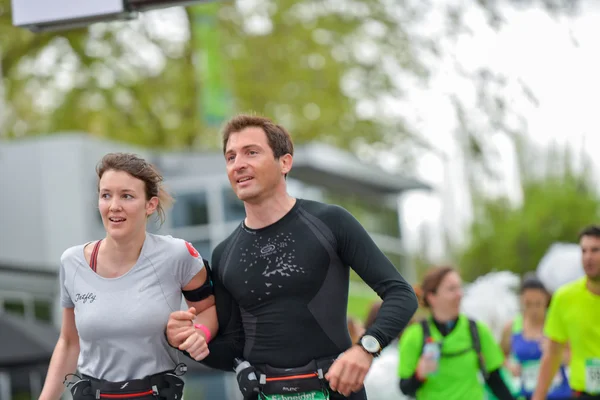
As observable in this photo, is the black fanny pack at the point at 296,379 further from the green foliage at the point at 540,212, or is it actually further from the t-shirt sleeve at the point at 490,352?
the green foliage at the point at 540,212

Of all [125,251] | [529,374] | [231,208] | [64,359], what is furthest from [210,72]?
[125,251]

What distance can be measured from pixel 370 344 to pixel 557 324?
11.5 ft

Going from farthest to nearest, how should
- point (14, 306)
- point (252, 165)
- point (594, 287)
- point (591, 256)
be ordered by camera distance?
point (14, 306)
point (594, 287)
point (591, 256)
point (252, 165)

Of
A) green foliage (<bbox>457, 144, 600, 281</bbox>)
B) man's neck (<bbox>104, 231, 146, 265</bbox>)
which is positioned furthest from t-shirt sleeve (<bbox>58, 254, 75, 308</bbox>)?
green foliage (<bbox>457, 144, 600, 281</bbox>)

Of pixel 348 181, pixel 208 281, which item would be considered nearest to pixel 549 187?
pixel 348 181

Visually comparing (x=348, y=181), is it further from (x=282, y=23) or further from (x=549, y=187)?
(x=549, y=187)

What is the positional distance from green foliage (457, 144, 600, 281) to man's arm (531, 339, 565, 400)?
2844 centimetres

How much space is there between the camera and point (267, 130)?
4.66m

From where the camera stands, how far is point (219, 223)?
2767 centimetres

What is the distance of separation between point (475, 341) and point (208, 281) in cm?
364

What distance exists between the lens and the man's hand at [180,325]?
4430mm

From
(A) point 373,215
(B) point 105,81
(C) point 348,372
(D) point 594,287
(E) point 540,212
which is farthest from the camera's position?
(E) point 540,212

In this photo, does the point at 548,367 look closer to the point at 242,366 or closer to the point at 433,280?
the point at 433,280

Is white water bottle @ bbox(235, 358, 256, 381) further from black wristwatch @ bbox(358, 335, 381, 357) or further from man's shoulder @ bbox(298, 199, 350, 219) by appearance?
man's shoulder @ bbox(298, 199, 350, 219)
